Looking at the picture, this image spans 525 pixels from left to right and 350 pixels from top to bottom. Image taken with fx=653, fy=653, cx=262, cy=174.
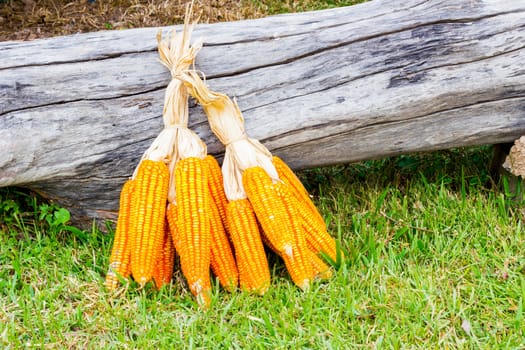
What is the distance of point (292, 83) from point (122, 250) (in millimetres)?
1073

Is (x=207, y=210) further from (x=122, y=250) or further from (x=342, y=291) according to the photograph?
(x=342, y=291)

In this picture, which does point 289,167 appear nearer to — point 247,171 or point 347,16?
point 247,171

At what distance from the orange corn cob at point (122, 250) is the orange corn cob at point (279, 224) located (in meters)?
0.53

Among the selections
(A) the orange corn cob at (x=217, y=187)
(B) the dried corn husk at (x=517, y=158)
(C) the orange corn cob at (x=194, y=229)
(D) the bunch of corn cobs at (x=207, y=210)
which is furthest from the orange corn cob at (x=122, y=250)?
(B) the dried corn husk at (x=517, y=158)

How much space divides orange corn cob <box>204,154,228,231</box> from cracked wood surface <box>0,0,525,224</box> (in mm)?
184

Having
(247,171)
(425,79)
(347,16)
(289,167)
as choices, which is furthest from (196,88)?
(425,79)

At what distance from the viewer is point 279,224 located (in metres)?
2.76

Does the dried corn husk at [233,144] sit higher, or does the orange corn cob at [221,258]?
the dried corn husk at [233,144]

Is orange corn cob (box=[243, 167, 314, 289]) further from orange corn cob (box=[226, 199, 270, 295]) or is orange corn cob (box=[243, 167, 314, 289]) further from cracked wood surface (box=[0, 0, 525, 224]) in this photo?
cracked wood surface (box=[0, 0, 525, 224])

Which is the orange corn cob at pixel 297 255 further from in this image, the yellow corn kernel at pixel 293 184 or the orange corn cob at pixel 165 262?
the orange corn cob at pixel 165 262

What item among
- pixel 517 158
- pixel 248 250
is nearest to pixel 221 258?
pixel 248 250

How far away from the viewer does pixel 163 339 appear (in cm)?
247

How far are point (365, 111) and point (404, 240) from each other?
653 mm

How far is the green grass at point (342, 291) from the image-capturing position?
2502 mm
